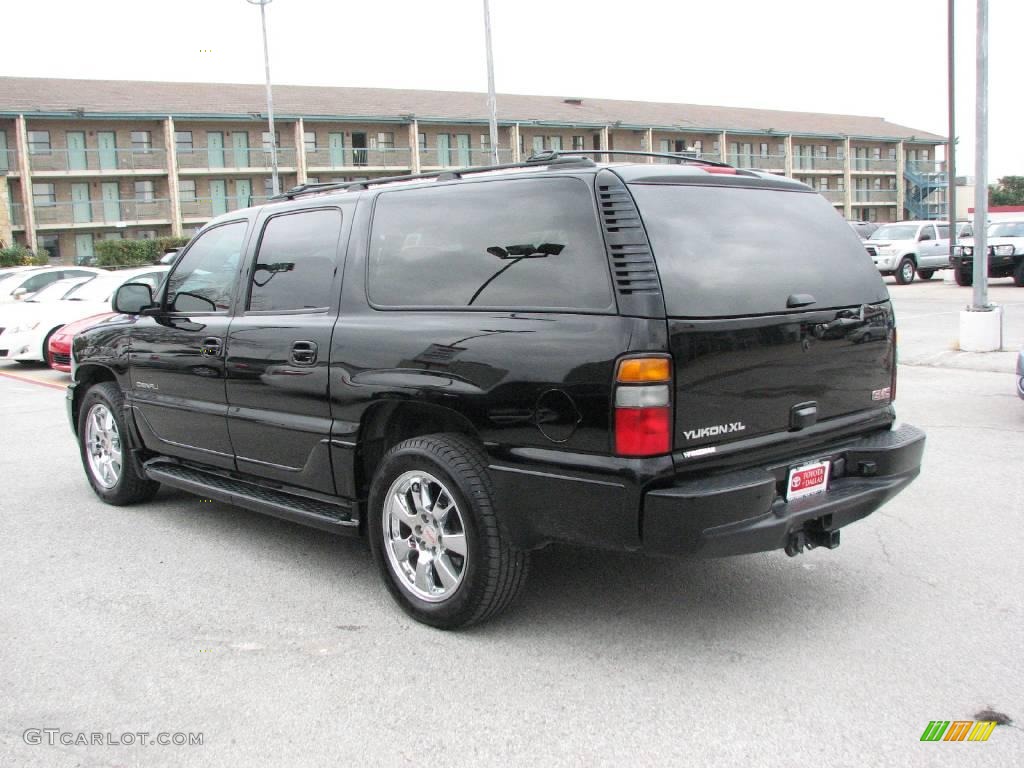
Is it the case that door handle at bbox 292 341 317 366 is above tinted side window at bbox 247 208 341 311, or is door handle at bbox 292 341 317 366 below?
below

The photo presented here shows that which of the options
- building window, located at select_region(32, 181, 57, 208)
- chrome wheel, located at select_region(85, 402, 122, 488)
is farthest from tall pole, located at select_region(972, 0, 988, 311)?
building window, located at select_region(32, 181, 57, 208)

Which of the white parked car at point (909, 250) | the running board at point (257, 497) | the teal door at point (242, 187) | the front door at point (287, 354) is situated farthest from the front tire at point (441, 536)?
the teal door at point (242, 187)

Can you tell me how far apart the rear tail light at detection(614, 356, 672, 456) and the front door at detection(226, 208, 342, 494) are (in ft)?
5.22

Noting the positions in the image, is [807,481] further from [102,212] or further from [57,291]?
[102,212]

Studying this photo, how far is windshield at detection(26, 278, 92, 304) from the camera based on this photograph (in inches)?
671

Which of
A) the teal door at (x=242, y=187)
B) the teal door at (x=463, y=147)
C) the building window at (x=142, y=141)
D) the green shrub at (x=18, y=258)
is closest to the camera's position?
the green shrub at (x=18, y=258)

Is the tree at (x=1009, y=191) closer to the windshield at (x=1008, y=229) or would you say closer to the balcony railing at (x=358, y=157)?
the balcony railing at (x=358, y=157)

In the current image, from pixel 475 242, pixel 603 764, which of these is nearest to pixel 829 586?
pixel 603 764

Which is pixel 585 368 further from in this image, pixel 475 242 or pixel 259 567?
pixel 259 567

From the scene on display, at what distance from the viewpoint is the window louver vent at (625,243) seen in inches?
140

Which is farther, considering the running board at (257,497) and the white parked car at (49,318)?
the white parked car at (49,318)

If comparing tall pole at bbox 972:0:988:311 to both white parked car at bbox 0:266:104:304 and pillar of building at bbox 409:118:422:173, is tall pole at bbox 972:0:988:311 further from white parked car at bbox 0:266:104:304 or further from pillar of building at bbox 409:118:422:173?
pillar of building at bbox 409:118:422:173

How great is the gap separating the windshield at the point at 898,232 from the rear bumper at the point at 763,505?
27.9 m
